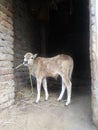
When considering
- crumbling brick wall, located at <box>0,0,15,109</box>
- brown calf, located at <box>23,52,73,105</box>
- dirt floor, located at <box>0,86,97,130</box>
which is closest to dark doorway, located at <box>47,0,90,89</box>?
brown calf, located at <box>23,52,73,105</box>

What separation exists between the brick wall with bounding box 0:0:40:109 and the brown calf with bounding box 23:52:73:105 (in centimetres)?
48

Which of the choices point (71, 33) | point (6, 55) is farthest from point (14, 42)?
point (71, 33)

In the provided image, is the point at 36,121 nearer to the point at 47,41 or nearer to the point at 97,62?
the point at 97,62

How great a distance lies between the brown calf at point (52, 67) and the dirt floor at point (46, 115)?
1.06 ft

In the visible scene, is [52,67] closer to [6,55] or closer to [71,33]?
[6,55]

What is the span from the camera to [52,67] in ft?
23.1

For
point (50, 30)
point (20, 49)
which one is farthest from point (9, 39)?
point (50, 30)

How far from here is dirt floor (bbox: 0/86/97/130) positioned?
5328 mm

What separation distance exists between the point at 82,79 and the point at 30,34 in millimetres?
2421

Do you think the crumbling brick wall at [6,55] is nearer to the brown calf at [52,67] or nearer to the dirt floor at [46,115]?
the dirt floor at [46,115]

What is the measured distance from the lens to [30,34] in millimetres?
9227

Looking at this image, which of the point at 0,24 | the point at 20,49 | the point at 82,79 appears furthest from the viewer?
the point at 82,79

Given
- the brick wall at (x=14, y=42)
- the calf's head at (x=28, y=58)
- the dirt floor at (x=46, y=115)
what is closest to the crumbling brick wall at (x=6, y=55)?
the brick wall at (x=14, y=42)

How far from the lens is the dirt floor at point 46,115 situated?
5.33 metres
